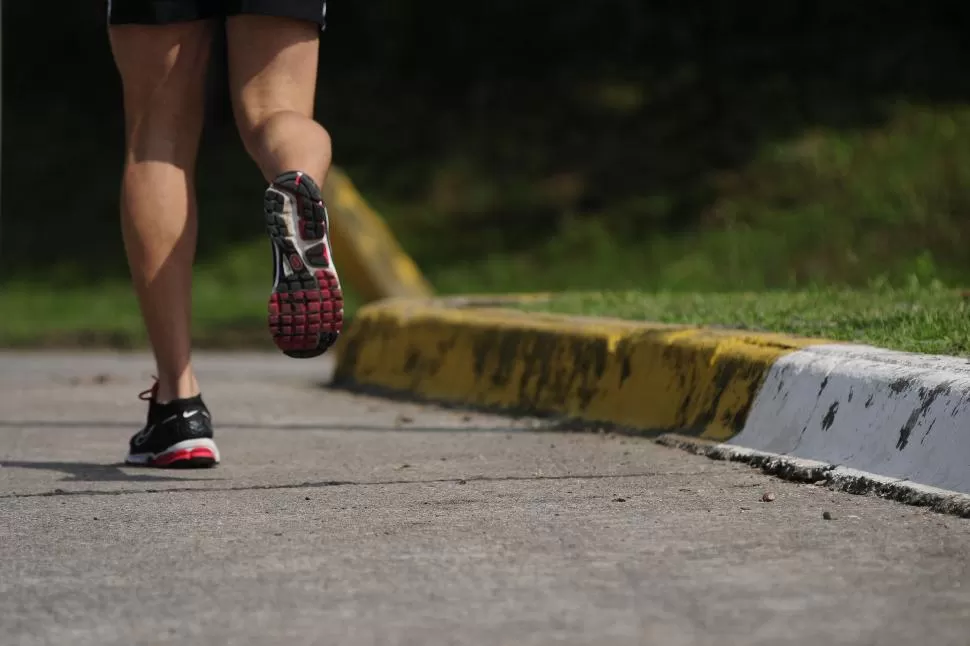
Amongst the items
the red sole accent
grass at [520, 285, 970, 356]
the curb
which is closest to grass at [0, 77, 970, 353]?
grass at [520, 285, 970, 356]

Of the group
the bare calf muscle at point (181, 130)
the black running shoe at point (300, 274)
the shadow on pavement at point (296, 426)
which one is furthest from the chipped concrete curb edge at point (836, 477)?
the bare calf muscle at point (181, 130)

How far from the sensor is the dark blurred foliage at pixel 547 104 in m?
13.2

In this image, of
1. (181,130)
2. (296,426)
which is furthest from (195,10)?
(296,426)

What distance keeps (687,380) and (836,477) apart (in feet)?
3.21

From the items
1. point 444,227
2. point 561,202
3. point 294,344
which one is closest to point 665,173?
point 561,202

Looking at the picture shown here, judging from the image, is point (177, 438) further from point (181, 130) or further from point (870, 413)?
point (870, 413)

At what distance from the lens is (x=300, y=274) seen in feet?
11.6

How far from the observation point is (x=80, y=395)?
6.05m

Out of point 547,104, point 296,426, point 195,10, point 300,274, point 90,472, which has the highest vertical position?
point 195,10

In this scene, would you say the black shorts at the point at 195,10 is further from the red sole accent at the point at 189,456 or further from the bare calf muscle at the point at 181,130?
the red sole accent at the point at 189,456

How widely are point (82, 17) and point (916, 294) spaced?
14066mm

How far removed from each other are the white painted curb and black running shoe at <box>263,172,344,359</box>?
1028 mm

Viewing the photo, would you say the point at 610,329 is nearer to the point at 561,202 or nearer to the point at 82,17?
the point at 561,202

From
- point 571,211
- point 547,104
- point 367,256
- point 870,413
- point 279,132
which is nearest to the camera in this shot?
point 870,413
